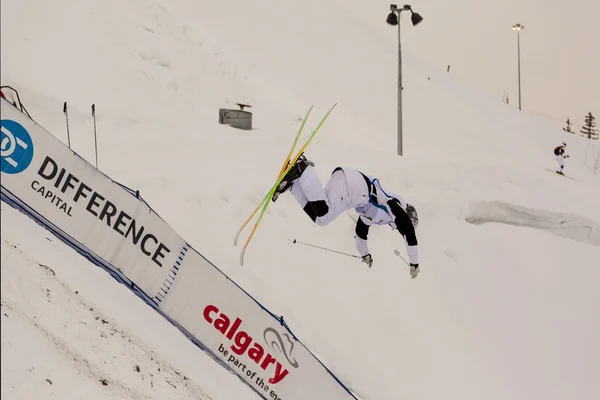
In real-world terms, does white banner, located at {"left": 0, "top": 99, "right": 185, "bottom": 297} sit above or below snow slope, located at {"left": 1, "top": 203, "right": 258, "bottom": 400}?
above

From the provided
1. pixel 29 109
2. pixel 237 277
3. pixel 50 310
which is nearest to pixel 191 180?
pixel 237 277

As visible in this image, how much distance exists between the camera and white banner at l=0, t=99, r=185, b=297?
7.57 meters

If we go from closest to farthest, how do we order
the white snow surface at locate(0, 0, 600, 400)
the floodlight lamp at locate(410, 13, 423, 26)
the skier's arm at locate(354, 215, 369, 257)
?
1. the white snow surface at locate(0, 0, 600, 400)
2. the skier's arm at locate(354, 215, 369, 257)
3. the floodlight lamp at locate(410, 13, 423, 26)

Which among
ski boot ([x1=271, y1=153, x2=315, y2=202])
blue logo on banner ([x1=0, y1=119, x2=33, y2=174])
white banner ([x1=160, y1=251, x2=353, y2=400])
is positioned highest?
blue logo on banner ([x1=0, y1=119, x2=33, y2=174])

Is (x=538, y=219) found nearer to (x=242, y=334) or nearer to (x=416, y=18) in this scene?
(x=416, y=18)

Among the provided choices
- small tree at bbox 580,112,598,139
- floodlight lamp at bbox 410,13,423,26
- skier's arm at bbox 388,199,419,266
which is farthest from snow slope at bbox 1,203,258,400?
small tree at bbox 580,112,598,139

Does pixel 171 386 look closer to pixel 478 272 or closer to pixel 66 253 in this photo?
pixel 66 253

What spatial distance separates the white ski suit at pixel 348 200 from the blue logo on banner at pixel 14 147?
13.1 ft

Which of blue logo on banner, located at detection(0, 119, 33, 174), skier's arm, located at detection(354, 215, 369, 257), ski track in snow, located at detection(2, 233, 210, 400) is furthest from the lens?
skier's arm, located at detection(354, 215, 369, 257)

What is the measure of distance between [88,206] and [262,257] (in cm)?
358

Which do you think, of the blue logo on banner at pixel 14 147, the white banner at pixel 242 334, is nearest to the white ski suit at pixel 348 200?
the white banner at pixel 242 334

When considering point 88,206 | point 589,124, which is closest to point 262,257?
point 88,206

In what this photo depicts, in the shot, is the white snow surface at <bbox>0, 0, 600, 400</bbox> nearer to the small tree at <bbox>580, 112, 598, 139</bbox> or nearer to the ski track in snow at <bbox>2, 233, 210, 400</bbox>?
the ski track in snow at <bbox>2, 233, 210, 400</bbox>

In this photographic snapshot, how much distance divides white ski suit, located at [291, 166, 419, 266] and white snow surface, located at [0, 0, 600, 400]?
7.10 ft
